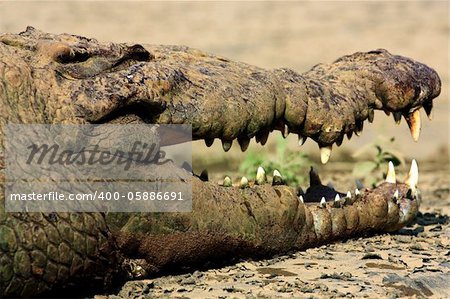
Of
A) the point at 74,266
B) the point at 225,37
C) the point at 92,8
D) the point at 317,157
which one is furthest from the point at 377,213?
the point at 92,8

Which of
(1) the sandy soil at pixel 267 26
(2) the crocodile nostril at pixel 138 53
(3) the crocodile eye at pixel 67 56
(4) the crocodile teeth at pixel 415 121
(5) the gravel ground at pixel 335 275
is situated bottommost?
(5) the gravel ground at pixel 335 275

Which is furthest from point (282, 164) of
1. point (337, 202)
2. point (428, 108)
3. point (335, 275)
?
point (335, 275)

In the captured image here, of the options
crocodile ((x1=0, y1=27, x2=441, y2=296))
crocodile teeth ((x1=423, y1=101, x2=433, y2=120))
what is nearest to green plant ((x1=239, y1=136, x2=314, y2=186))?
crocodile ((x1=0, y1=27, x2=441, y2=296))

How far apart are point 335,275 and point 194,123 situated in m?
1.09

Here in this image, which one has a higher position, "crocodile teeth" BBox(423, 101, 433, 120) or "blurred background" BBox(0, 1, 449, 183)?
"blurred background" BBox(0, 1, 449, 183)

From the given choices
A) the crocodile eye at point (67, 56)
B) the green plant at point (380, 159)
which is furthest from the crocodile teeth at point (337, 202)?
the green plant at point (380, 159)

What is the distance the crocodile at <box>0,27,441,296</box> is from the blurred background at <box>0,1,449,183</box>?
919cm

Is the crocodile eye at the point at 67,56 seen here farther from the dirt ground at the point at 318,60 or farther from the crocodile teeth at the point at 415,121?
the crocodile teeth at the point at 415,121

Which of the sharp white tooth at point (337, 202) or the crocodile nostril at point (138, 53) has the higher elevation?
the crocodile nostril at point (138, 53)

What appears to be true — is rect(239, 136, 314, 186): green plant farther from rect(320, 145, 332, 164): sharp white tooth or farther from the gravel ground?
rect(320, 145, 332, 164): sharp white tooth

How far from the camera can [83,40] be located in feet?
15.0

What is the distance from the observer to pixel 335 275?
4.28 m

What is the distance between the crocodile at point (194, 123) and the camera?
3875 mm

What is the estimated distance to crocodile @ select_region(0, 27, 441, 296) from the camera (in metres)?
3.88
